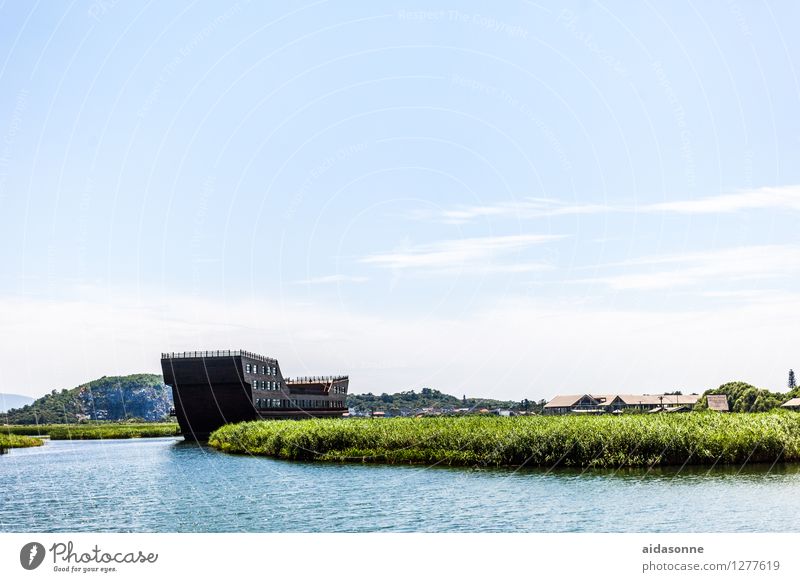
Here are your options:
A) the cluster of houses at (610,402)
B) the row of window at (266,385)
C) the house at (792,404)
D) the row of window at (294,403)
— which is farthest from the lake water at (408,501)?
the cluster of houses at (610,402)

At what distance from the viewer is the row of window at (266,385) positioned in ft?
274

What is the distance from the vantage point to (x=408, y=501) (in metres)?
34.3

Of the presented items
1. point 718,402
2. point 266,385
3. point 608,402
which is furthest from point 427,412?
point 608,402

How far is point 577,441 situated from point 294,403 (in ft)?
185

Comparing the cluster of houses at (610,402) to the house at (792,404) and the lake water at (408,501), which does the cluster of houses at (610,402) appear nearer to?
the house at (792,404)

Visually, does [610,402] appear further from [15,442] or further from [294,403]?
[15,442]
